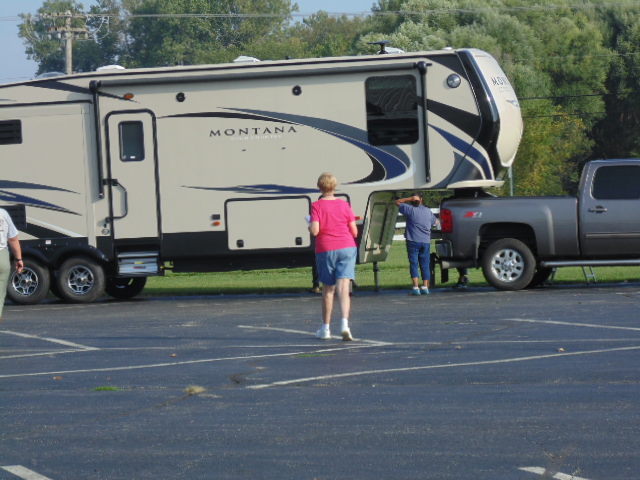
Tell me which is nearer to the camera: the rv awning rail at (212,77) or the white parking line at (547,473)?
the white parking line at (547,473)

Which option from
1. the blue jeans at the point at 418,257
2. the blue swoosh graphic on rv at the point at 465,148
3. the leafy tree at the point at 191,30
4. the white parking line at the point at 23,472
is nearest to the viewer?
the white parking line at the point at 23,472

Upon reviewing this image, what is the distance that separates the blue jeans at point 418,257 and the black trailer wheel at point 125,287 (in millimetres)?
4740

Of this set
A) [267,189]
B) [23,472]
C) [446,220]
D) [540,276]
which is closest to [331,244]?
[267,189]

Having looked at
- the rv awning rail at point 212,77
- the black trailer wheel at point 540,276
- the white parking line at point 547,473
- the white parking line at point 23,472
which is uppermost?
the rv awning rail at point 212,77

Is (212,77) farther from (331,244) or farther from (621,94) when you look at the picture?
(621,94)

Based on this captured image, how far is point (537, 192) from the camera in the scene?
59.6 metres

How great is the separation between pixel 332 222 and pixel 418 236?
662cm

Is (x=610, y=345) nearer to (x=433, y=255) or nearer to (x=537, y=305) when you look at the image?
(x=537, y=305)

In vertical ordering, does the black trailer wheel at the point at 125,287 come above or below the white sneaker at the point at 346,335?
below

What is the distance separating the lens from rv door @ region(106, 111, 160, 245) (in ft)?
62.8

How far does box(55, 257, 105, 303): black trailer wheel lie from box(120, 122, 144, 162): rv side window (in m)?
1.74

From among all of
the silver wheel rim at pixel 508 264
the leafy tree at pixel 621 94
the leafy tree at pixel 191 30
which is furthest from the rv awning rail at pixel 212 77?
the leafy tree at pixel 191 30

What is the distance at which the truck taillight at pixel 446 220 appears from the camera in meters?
19.4

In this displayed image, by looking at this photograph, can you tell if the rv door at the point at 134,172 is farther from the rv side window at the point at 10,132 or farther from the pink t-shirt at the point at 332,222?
the pink t-shirt at the point at 332,222
